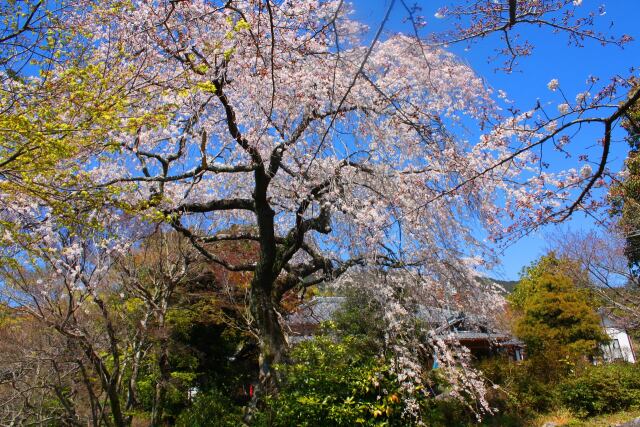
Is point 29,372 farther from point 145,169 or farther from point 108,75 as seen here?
point 108,75

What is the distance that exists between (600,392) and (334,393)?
271 inches

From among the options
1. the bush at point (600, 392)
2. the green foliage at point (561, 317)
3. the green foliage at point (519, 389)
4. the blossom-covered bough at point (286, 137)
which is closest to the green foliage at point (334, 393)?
the blossom-covered bough at point (286, 137)

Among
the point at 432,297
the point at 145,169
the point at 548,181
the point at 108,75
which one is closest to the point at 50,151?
the point at 108,75

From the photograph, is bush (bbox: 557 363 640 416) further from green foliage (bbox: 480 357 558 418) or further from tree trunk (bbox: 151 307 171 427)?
tree trunk (bbox: 151 307 171 427)

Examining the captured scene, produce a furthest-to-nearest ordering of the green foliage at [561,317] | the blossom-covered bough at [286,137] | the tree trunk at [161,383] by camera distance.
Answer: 1. the green foliage at [561,317]
2. the tree trunk at [161,383]
3. the blossom-covered bough at [286,137]

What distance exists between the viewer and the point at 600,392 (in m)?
9.52

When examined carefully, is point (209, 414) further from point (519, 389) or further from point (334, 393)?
point (519, 389)

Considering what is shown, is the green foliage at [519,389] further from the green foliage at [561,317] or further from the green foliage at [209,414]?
the green foliage at [561,317]

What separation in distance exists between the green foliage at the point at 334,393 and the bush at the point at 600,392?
583 cm

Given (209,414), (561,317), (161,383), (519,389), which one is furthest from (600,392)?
(561,317)

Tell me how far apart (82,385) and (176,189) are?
3240 mm

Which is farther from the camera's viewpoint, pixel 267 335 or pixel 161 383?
pixel 161 383

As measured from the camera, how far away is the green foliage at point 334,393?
539 cm

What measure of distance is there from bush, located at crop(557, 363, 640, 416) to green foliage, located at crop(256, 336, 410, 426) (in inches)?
229
